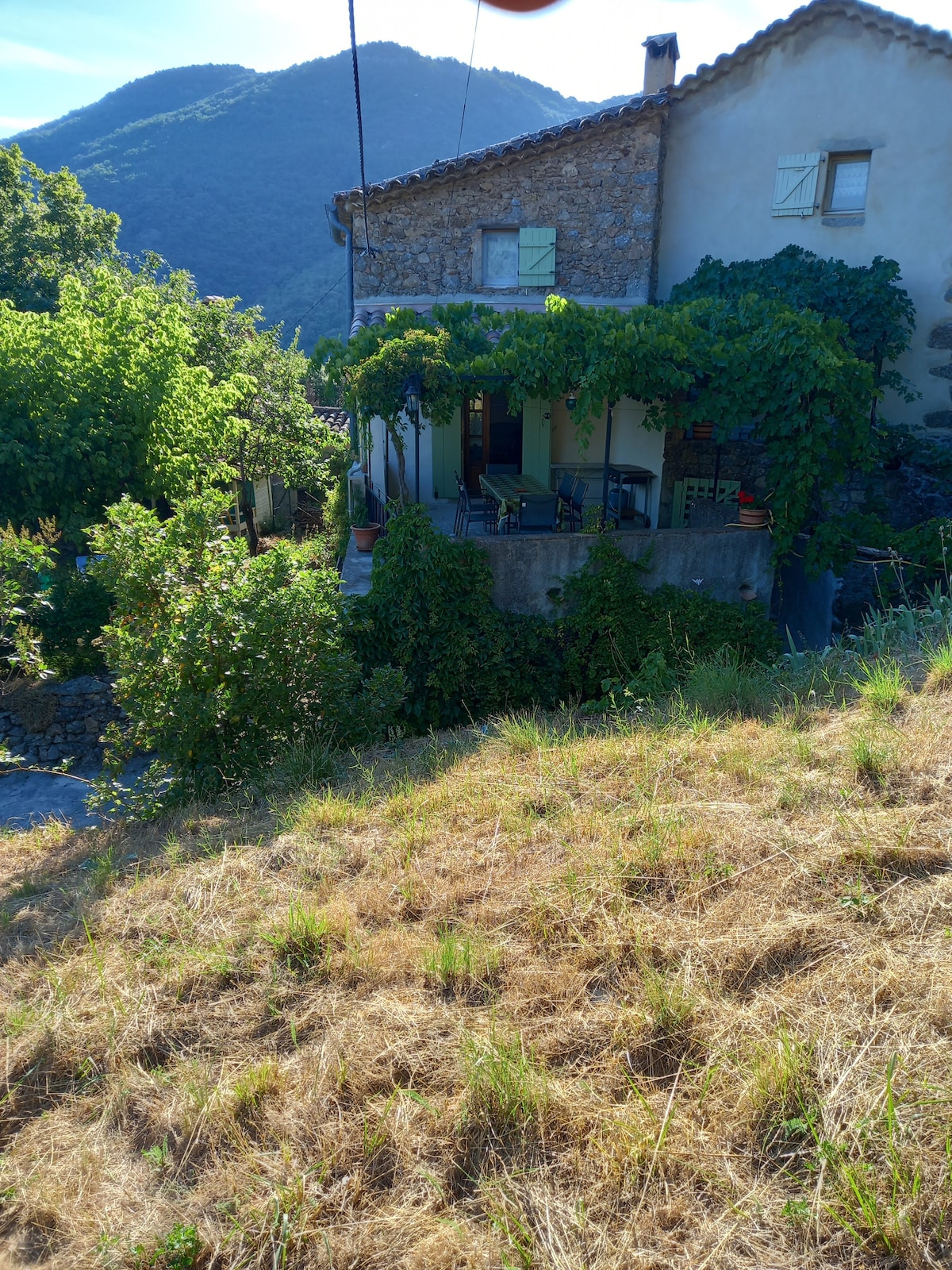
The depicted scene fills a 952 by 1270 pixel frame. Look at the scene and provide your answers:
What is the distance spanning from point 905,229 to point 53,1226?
1302 centimetres

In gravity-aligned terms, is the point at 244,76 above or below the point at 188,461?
above

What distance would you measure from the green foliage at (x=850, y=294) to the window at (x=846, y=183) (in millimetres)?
733

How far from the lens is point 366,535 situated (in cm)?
1103

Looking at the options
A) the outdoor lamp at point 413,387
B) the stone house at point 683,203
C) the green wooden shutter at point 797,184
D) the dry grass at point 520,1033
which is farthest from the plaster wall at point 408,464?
the dry grass at point 520,1033

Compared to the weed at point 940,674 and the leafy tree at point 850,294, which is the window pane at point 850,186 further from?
the weed at point 940,674

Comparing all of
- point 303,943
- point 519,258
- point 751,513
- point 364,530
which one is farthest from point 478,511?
point 303,943

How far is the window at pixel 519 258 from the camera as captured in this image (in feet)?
37.9

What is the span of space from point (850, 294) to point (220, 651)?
Result: 9474 mm

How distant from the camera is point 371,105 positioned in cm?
5900

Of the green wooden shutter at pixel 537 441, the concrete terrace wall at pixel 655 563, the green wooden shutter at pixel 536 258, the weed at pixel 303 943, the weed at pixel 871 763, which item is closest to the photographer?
the weed at pixel 303 943

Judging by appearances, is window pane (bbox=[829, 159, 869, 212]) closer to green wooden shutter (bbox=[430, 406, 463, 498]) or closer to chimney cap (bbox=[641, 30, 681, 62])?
Result: chimney cap (bbox=[641, 30, 681, 62])

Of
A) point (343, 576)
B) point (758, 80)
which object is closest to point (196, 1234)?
point (343, 576)

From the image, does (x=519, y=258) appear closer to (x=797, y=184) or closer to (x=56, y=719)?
(x=797, y=184)

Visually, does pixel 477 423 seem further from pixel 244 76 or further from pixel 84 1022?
pixel 244 76
